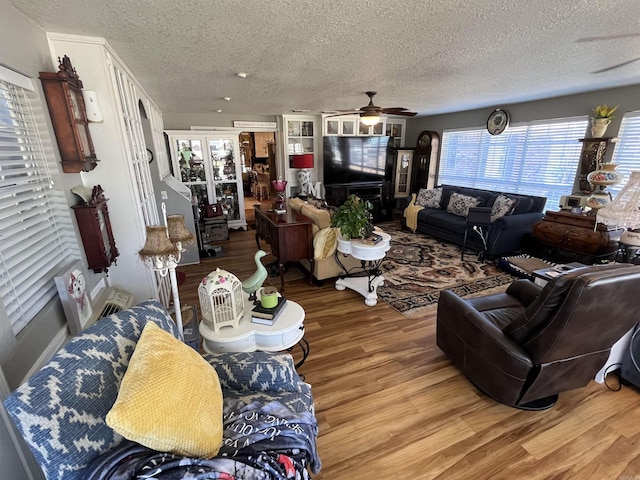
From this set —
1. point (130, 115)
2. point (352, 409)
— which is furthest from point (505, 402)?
point (130, 115)

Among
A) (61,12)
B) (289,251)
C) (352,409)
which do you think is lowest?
(352,409)

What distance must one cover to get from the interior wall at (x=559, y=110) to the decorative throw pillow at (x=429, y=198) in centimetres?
140

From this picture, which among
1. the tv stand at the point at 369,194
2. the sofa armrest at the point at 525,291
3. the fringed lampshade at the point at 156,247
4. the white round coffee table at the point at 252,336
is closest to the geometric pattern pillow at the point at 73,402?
the fringed lampshade at the point at 156,247

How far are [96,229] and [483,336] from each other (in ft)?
7.88

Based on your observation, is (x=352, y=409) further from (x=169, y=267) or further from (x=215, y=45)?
(x=215, y=45)

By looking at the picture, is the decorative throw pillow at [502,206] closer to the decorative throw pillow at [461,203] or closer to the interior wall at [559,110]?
the decorative throw pillow at [461,203]

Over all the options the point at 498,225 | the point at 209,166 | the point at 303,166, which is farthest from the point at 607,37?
the point at 209,166

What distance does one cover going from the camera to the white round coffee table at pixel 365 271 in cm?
278

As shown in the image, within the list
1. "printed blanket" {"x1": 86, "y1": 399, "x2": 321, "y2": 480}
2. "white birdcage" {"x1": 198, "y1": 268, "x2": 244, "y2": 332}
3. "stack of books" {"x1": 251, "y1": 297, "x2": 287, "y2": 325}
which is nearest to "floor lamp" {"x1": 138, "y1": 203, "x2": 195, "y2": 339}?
"white birdcage" {"x1": 198, "y1": 268, "x2": 244, "y2": 332}

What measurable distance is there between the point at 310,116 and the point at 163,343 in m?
5.40

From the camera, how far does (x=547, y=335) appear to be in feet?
4.75

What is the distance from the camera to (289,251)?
10.7 feet

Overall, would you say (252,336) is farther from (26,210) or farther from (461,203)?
(461,203)

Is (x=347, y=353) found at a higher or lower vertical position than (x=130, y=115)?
lower
